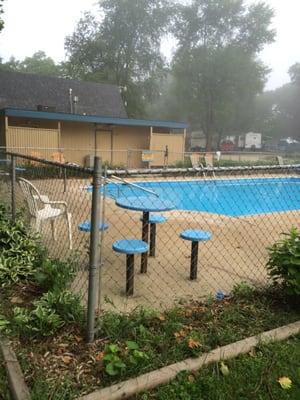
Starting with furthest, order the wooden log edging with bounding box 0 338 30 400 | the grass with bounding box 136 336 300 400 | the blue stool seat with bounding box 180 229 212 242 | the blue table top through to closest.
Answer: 1. the blue stool seat with bounding box 180 229 212 242
2. the blue table top
3. the grass with bounding box 136 336 300 400
4. the wooden log edging with bounding box 0 338 30 400

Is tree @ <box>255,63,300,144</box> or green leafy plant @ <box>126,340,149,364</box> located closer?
green leafy plant @ <box>126,340,149,364</box>

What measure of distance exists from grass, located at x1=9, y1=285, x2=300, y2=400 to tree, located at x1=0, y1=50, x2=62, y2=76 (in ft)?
142

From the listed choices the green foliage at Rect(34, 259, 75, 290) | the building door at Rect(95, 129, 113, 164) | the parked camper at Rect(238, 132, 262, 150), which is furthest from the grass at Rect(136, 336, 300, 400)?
the parked camper at Rect(238, 132, 262, 150)

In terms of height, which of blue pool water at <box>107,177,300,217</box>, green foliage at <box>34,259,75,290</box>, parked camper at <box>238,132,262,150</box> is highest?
parked camper at <box>238,132,262,150</box>

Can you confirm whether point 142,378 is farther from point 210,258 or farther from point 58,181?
point 58,181

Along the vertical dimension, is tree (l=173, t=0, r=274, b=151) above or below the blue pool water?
above

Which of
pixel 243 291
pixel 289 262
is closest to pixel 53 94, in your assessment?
pixel 243 291

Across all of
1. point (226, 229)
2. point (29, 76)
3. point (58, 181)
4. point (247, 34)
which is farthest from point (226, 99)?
point (226, 229)

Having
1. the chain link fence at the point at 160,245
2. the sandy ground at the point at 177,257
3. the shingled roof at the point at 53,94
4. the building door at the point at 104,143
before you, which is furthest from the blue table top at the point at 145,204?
the shingled roof at the point at 53,94

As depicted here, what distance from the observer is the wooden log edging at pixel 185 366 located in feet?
6.72

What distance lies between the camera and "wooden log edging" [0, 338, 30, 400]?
1999 mm

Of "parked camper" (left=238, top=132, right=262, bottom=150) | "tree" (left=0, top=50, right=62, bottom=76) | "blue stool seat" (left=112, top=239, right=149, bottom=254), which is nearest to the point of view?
"blue stool seat" (left=112, top=239, right=149, bottom=254)

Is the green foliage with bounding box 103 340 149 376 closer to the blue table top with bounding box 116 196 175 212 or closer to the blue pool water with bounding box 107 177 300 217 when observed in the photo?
the blue table top with bounding box 116 196 175 212

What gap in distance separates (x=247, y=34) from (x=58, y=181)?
104 feet
